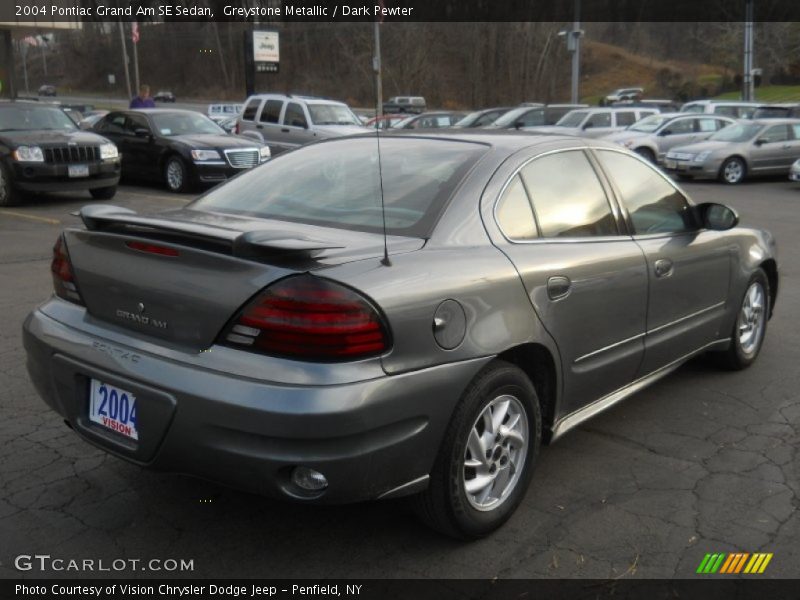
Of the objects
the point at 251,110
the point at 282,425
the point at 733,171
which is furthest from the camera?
the point at 251,110

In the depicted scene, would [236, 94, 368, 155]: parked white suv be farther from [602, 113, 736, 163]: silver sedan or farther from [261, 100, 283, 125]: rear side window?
[602, 113, 736, 163]: silver sedan

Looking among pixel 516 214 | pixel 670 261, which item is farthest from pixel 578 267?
pixel 670 261

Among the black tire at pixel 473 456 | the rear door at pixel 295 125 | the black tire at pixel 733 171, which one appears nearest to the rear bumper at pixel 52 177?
the rear door at pixel 295 125

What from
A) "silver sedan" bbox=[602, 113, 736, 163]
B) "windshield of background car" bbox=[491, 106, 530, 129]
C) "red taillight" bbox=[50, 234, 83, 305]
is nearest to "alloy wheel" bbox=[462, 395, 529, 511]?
"red taillight" bbox=[50, 234, 83, 305]

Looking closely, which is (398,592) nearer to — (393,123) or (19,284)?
(19,284)

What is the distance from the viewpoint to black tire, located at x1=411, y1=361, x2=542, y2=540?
2904 mm

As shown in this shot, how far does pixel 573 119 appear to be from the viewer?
77.0 feet

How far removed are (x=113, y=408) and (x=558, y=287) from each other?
179cm

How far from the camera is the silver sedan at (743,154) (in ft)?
59.6

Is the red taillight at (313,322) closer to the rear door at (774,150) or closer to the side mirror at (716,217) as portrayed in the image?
the side mirror at (716,217)

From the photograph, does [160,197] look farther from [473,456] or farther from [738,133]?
[738,133]

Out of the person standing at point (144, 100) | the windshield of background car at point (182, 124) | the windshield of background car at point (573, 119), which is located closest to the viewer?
the windshield of background car at point (182, 124)

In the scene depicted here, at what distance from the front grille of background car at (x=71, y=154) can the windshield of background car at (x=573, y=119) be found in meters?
14.3

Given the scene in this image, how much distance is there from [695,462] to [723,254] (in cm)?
137
